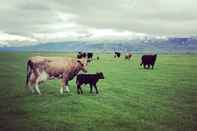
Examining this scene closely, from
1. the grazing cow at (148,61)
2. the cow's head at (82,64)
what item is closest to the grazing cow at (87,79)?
the cow's head at (82,64)

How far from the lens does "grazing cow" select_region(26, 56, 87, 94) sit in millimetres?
8906

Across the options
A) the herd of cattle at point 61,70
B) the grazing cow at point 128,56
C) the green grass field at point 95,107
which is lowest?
the green grass field at point 95,107

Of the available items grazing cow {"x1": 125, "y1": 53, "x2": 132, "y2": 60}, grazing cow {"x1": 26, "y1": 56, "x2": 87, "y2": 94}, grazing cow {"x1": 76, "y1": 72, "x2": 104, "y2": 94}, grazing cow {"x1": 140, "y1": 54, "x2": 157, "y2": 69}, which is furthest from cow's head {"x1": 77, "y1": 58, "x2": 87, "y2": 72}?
grazing cow {"x1": 125, "y1": 53, "x2": 132, "y2": 60}

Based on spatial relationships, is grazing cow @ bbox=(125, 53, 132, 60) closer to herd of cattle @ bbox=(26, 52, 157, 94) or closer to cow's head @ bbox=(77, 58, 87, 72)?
herd of cattle @ bbox=(26, 52, 157, 94)

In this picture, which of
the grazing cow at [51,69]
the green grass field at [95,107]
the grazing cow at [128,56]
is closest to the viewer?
the green grass field at [95,107]

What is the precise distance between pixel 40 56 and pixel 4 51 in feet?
5.19

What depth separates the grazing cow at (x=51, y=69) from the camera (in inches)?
351

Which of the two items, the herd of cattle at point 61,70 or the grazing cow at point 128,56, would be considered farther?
the grazing cow at point 128,56

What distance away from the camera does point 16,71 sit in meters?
9.43

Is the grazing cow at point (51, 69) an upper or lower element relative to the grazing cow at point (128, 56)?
upper

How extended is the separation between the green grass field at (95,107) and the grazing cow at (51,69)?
0.17m

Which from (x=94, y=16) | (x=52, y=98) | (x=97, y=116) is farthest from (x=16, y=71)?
(x=97, y=116)

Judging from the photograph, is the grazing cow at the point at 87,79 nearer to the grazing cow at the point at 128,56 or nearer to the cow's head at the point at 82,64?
the cow's head at the point at 82,64

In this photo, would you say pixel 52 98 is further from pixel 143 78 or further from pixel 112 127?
pixel 143 78
